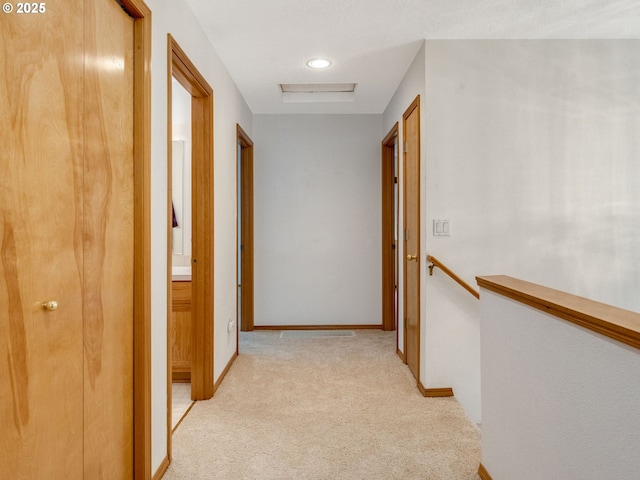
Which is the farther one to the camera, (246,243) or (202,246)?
(246,243)

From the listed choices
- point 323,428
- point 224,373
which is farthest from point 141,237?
point 224,373

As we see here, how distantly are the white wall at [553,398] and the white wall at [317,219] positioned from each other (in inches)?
107

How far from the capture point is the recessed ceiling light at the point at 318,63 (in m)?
3.05

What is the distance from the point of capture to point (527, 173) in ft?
8.97

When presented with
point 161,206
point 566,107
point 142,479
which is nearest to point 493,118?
point 566,107

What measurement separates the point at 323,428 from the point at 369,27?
7.87 feet

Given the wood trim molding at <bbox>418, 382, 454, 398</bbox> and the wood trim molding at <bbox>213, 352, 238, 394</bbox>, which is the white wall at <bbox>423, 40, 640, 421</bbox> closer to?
the wood trim molding at <bbox>418, 382, 454, 398</bbox>

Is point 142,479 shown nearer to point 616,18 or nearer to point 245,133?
point 245,133

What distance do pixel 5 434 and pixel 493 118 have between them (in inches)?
113

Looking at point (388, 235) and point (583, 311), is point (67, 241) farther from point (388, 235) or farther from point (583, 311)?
point (388, 235)

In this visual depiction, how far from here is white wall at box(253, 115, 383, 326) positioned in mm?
4484

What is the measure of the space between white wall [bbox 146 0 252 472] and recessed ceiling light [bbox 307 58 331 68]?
0.66 metres

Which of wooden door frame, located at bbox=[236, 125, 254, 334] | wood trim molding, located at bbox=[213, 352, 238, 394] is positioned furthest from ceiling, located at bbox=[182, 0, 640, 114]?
wood trim molding, located at bbox=[213, 352, 238, 394]

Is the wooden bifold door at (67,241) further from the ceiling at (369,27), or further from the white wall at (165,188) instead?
the ceiling at (369,27)
